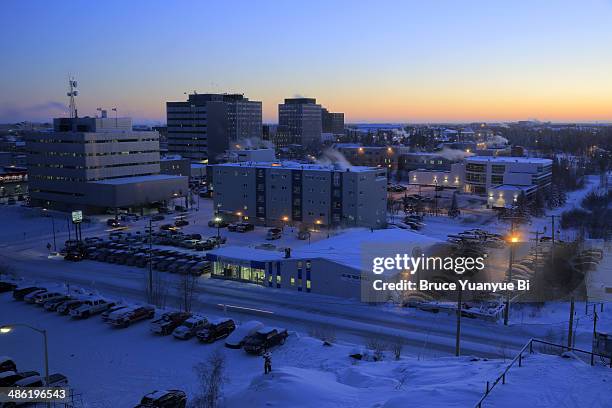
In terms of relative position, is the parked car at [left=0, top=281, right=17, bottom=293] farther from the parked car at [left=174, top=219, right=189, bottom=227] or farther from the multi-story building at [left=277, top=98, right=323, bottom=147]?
the multi-story building at [left=277, top=98, right=323, bottom=147]

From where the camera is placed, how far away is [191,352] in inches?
452

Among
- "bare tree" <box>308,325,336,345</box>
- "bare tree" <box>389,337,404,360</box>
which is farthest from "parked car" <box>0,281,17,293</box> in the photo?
"bare tree" <box>389,337,404,360</box>

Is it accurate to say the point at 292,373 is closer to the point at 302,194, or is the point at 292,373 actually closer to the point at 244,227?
the point at 244,227

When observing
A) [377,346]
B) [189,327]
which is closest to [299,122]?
[189,327]

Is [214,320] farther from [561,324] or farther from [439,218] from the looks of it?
[439,218]

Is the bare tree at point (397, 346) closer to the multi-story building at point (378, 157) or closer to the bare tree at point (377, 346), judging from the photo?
the bare tree at point (377, 346)

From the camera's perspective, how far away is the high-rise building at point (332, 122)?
428 ft

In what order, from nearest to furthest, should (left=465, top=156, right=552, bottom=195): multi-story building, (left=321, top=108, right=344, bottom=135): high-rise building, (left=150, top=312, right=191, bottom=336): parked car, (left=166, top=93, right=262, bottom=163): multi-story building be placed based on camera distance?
(left=150, top=312, right=191, bottom=336): parked car < (left=465, top=156, right=552, bottom=195): multi-story building < (left=166, top=93, right=262, bottom=163): multi-story building < (left=321, top=108, right=344, bottom=135): high-rise building

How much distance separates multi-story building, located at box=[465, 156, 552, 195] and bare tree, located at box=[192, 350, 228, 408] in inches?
999

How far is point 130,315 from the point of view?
13172 mm

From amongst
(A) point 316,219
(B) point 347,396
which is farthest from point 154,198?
(B) point 347,396

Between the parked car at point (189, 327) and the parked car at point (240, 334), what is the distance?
89 centimetres

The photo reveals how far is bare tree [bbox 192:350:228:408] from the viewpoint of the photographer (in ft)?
27.5

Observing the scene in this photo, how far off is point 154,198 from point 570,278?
22631 millimetres
